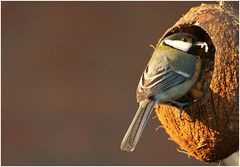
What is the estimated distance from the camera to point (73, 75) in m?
8.73

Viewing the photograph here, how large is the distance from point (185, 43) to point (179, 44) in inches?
2.2

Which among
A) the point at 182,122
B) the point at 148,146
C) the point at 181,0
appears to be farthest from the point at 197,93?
the point at 148,146

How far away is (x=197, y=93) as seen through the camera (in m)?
4.49

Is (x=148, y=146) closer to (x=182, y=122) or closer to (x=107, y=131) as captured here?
(x=107, y=131)

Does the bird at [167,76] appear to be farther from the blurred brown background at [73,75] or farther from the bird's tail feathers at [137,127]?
the blurred brown background at [73,75]

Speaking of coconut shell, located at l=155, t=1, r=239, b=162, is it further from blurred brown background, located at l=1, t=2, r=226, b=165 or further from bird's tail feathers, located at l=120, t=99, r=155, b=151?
blurred brown background, located at l=1, t=2, r=226, b=165

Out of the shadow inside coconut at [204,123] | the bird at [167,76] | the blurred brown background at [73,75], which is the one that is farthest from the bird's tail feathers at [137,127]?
the blurred brown background at [73,75]

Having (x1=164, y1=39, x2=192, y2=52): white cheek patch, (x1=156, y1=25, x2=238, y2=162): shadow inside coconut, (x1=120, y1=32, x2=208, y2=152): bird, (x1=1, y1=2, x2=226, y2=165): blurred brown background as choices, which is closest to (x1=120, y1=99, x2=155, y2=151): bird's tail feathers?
(x1=120, y1=32, x2=208, y2=152): bird

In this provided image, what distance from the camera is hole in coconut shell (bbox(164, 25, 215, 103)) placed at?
4504mm

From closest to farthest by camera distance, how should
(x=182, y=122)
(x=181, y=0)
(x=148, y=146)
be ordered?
(x=182, y=122) → (x=181, y=0) → (x=148, y=146)

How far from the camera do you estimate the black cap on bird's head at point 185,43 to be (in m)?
4.74

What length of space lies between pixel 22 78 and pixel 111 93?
43.3 inches

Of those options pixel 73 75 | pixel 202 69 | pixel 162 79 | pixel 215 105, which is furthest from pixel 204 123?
pixel 73 75

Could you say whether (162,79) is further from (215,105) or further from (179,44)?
(215,105)
